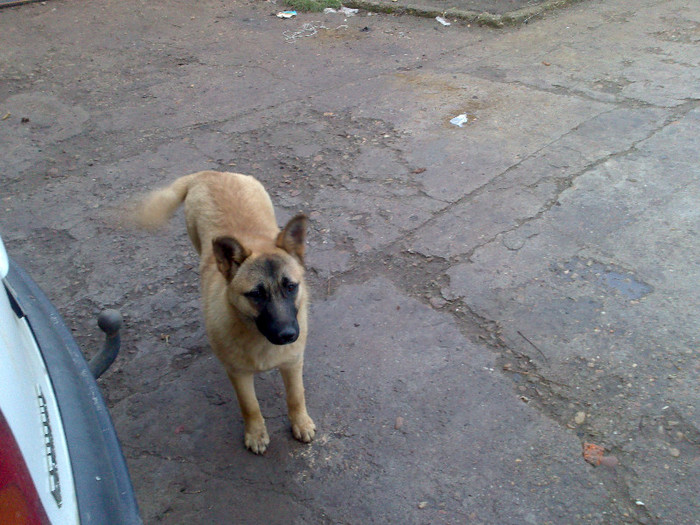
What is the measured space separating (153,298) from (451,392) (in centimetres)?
197

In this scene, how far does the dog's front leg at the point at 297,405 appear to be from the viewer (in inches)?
106

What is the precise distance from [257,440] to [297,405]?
0.25 meters

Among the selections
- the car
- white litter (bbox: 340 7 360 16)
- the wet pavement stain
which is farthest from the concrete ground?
white litter (bbox: 340 7 360 16)

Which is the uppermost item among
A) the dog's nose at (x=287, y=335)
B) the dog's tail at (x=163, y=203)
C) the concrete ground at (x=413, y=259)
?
the dog's nose at (x=287, y=335)

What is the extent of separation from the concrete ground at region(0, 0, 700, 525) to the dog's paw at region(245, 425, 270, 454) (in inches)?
2.1

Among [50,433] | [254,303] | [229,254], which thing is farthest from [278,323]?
[50,433]

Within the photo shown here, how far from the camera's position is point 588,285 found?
11.6 feet

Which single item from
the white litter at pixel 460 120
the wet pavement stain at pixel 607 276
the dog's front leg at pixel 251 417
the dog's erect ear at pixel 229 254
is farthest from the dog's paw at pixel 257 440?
the white litter at pixel 460 120

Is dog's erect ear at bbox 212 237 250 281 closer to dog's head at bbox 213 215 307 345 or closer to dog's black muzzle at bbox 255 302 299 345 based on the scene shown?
dog's head at bbox 213 215 307 345

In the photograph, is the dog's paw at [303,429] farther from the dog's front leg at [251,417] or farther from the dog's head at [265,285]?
the dog's head at [265,285]

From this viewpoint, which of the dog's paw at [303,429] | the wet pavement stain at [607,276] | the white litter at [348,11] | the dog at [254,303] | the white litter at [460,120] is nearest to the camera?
the dog at [254,303]

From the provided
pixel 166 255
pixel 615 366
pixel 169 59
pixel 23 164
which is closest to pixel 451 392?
pixel 615 366

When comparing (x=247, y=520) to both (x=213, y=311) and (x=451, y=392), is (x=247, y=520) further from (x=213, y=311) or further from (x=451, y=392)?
(x=451, y=392)

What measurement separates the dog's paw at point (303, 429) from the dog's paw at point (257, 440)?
0.14m
